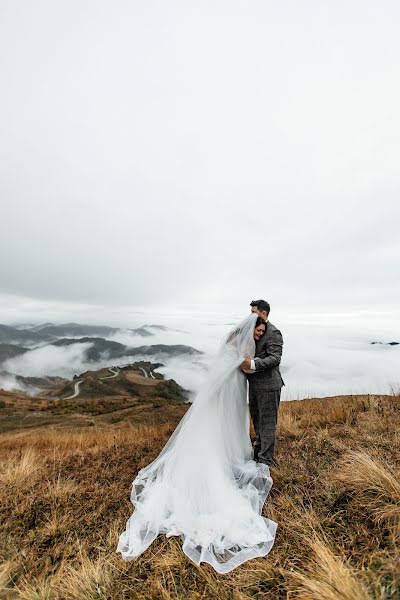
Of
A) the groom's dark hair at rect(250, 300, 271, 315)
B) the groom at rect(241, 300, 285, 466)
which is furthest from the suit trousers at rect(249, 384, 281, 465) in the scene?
the groom's dark hair at rect(250, 300, 271, 315)

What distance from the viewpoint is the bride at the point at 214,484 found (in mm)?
2965

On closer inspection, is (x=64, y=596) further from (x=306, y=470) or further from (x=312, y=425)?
(x=312, y=425)

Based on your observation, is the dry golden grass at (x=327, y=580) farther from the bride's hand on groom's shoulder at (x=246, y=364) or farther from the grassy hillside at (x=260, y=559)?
the bride's hand on groom's shoulder at (x=246, y=364)

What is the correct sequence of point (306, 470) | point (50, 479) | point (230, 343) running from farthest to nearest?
point (50, 479), point (230, 343), point (306, 470)

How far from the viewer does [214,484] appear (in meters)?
3.76

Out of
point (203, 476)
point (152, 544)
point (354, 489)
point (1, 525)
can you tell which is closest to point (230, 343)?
point (203, 476)

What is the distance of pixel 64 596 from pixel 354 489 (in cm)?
310

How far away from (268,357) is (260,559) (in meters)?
2.31

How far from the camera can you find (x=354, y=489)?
10.8 feet

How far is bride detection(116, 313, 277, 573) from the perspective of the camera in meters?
2.96

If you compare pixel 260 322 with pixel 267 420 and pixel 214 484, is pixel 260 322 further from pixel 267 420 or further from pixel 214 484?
pixel 214 484

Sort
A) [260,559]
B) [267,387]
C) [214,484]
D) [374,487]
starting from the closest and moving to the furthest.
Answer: [260,559], [374,487], [214,484], [267,387]

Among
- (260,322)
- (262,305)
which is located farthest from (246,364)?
(262,305)

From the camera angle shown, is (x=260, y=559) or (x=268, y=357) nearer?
(x=260, y=559)
